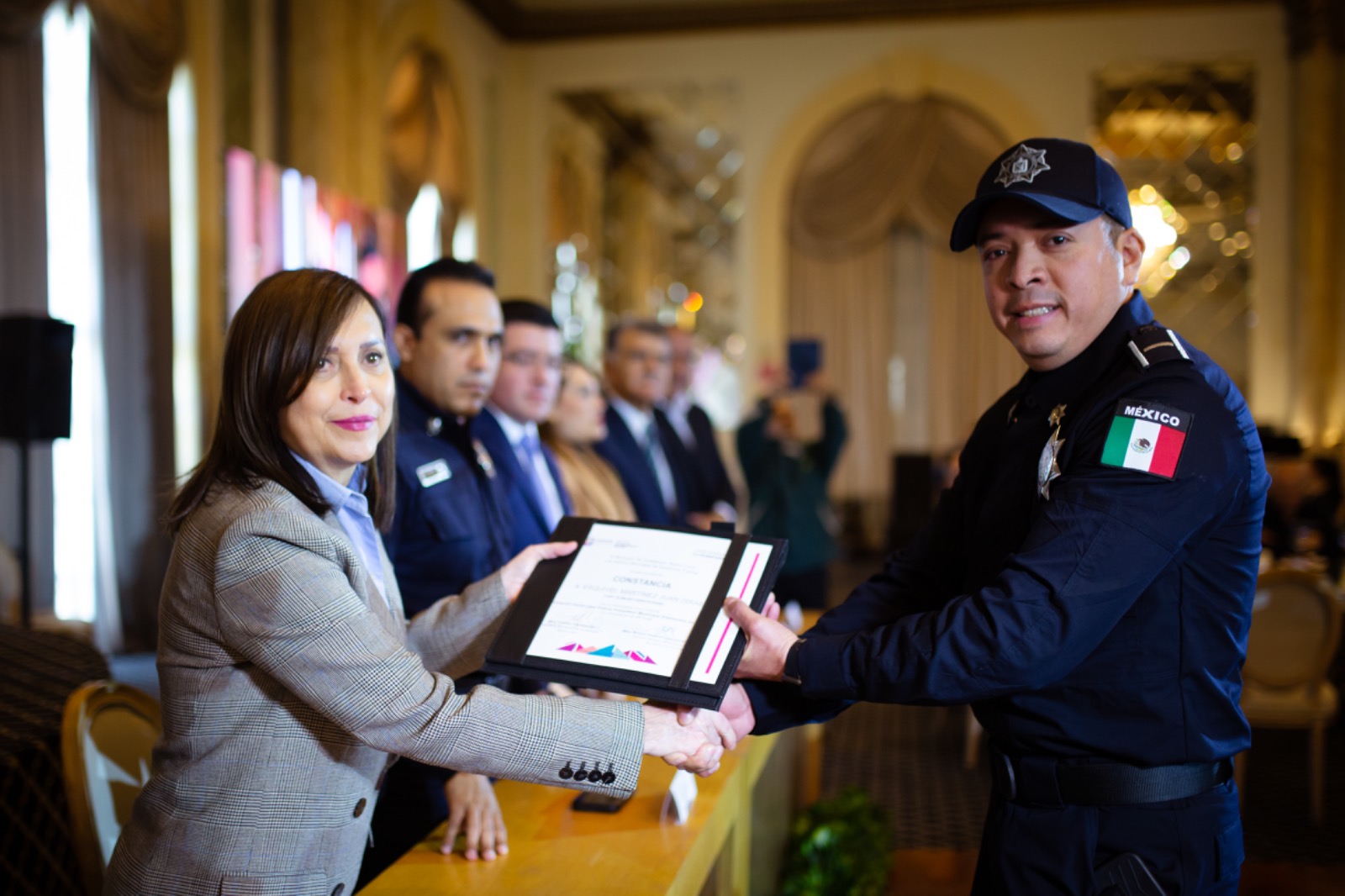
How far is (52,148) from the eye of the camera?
531cm

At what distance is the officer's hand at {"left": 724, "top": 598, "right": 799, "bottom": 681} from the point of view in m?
1.75

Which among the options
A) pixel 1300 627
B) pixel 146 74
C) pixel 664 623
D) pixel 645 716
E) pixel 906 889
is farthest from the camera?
pixel 146 74

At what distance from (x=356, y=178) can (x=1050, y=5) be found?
635 centimetres

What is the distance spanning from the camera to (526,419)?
117 inches

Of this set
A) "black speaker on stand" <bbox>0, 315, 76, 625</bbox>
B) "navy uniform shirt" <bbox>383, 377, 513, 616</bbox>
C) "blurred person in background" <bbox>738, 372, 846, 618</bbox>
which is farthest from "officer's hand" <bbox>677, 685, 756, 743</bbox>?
"blurred person in background" <bbox>738, 372, 846, 618</bbox>

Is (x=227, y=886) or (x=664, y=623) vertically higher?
(x=664, y=623)

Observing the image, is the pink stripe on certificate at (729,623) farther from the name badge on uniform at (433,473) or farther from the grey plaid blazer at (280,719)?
the name badge on uniform at (433,473)

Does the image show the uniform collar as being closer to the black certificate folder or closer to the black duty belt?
the black certificate folder

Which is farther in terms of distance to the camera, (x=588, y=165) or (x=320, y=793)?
(x=588, y=165)

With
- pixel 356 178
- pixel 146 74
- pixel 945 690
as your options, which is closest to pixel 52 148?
pixel 146 74

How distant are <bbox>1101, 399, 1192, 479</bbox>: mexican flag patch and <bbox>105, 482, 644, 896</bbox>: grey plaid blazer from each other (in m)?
0.82

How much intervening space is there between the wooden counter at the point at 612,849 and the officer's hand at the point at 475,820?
19 mm

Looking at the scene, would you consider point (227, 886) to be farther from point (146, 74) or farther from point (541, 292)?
point (541, 292)

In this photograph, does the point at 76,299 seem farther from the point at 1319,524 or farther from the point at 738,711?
the point at 1319,524
